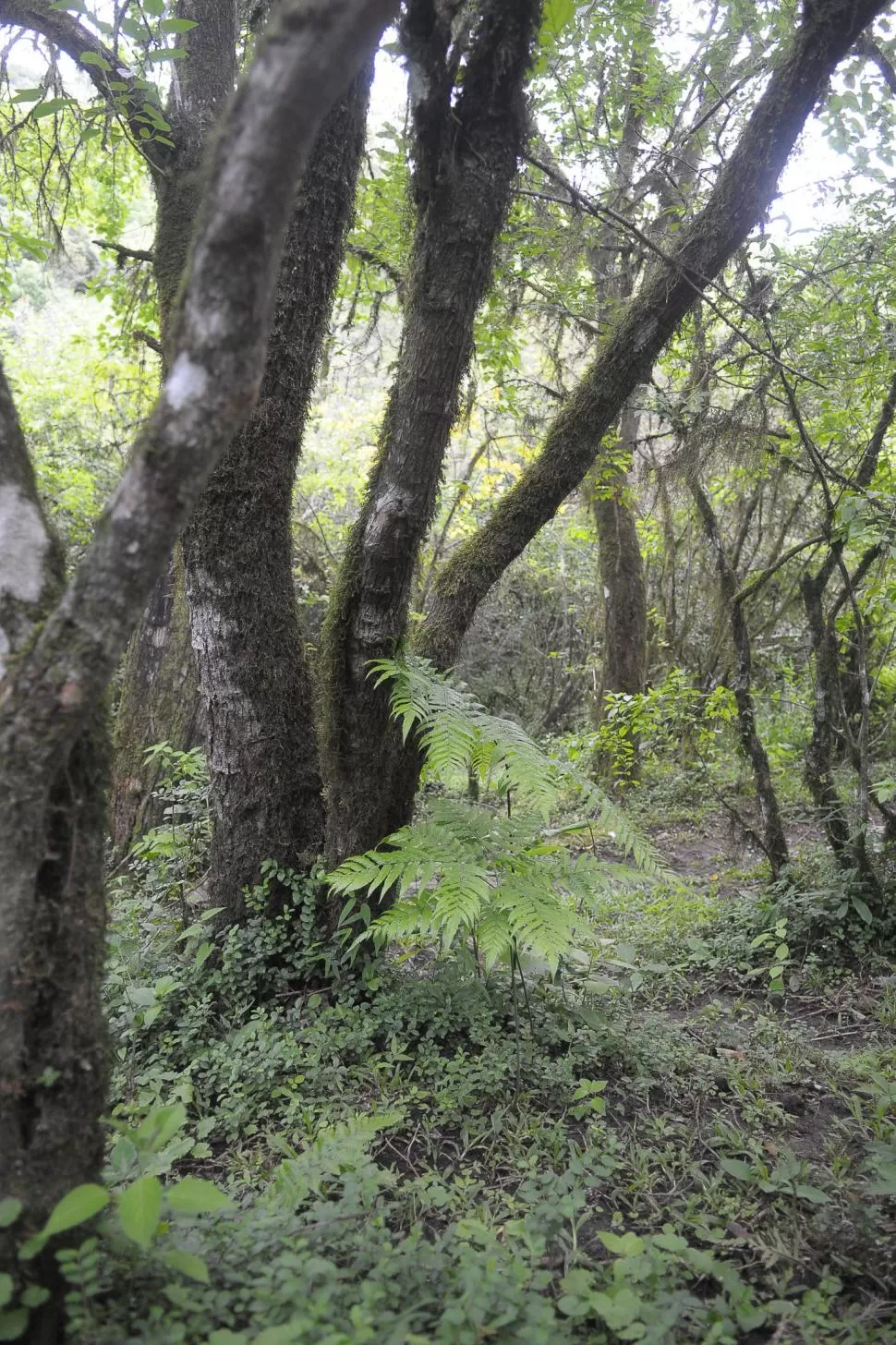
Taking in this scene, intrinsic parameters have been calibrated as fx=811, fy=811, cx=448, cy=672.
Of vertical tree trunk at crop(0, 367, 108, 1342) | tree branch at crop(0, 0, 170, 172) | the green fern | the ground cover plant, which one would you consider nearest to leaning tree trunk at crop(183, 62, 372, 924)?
the ground cover plant

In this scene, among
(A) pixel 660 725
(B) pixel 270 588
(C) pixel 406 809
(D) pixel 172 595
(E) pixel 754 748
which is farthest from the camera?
(A) pixel 660 725

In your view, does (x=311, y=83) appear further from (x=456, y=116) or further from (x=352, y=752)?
(x=352, y=752)

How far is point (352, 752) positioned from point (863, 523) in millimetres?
2518

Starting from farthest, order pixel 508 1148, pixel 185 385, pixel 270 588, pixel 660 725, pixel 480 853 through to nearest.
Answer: pixel 660 725
pixel 270 588
pixel 480 853
pixel 508 1148
pixel 185 385

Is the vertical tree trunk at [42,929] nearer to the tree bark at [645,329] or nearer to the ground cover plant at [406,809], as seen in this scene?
the ground cover plant at [406,809]

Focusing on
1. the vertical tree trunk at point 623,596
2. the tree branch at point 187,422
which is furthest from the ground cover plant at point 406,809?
the vertical tree trunk at point 623,596

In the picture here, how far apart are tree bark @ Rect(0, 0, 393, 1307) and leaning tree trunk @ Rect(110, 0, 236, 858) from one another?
1.64 m

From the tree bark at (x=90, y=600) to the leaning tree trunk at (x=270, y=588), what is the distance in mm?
1422

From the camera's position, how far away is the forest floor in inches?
68.1

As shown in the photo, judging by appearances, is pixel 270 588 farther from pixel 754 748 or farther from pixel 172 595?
pixel 172 595

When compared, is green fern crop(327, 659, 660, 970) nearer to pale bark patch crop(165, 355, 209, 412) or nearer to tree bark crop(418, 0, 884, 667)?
tree bark crop(418, 0, 884, 667)

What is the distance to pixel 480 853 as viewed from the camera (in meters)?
2.93

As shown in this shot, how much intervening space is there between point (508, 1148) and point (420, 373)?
105 inches

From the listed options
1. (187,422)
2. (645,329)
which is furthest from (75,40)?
(187,422)
